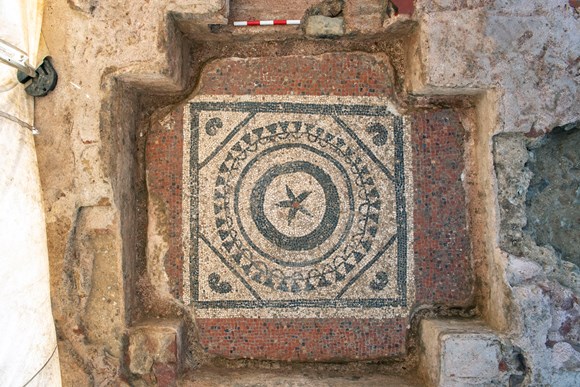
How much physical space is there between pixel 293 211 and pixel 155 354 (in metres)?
1.50

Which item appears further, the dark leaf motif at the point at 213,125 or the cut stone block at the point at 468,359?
the dark leaf motif at the point at 213,125

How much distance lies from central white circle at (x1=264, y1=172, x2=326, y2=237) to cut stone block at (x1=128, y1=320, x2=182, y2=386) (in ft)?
3.83

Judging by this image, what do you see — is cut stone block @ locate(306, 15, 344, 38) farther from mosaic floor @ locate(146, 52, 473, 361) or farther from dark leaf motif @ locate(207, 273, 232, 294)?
dark leaf motif @ locate(207, 273, 232, 294)

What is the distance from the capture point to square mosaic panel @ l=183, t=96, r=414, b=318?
4.24 m

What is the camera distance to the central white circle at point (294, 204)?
4238mm

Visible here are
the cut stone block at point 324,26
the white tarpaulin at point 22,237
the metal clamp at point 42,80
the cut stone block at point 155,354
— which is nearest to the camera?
the white tarpaulin at point 22,237

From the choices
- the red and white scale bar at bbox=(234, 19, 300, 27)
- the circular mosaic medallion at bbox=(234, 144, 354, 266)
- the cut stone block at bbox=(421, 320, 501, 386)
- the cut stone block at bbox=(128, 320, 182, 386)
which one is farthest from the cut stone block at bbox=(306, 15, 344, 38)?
the cut stone block at bbox=(128, 320, 182, 386)

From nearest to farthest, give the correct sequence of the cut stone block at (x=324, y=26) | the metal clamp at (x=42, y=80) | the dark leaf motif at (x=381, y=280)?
1. the metal clamp at (x=42, y=80)
2. the cut stone block at (x=324, y=26)
3. the dark leaf motif at (x=381, y=280)

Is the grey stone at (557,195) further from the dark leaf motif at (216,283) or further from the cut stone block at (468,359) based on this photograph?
the dark leaf motif at (216,283)

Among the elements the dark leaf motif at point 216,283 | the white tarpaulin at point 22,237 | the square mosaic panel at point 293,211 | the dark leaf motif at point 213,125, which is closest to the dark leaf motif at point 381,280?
the square mosaic panel at point 293,211

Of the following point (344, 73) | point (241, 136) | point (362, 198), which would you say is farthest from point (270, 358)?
point (344, 73)

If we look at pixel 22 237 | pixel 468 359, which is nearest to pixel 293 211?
pixel 468 359

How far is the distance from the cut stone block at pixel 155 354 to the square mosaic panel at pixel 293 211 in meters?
0.37

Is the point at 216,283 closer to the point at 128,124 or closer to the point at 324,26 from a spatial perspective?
the point at 128,124
